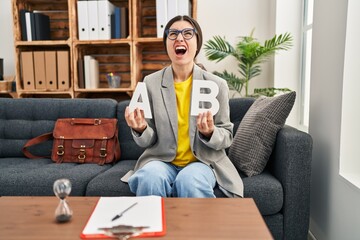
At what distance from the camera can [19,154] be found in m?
2.12

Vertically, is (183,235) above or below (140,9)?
below

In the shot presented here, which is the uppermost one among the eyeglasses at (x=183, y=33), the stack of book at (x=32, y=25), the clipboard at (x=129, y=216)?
the stack of book at (x=32, y=25)

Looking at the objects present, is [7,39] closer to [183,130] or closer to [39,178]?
[39,178]

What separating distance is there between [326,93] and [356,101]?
208 mm

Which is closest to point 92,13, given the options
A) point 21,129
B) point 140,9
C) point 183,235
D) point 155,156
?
point 140,9

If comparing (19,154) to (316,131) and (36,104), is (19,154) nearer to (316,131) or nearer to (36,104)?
(36,104)

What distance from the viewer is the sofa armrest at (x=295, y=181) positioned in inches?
59.9

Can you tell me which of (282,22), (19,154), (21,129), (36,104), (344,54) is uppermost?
(282,22)

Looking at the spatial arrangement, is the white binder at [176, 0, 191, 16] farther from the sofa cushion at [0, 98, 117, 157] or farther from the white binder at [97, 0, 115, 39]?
the sofa cushion at [0, 98, 117, 157]

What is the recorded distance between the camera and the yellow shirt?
1.56 metres

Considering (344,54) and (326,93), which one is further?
(326,93)

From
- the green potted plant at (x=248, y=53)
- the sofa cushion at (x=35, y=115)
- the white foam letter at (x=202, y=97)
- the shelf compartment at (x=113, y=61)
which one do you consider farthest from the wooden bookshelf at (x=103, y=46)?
the white foam letter at (x=202, y=97)

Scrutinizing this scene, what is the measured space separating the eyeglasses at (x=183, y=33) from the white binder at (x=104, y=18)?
1.43 metres

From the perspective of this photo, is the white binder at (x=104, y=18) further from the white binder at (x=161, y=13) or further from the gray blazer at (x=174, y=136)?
the gray blazer at (x=174, y=136)
